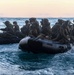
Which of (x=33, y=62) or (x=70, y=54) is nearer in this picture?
(x=33, y=62)

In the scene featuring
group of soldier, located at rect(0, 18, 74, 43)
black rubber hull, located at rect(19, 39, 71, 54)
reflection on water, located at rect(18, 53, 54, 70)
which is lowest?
reflection on water, located at rect(18, 53, 54, 70)

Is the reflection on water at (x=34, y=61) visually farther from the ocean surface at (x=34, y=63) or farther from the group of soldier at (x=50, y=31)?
the group of soldier at (x=50, y=31)

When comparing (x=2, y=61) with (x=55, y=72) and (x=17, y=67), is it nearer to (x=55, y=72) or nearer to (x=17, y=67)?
(x=17, y=67)

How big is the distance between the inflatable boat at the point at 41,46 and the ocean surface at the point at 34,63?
1.42 ft

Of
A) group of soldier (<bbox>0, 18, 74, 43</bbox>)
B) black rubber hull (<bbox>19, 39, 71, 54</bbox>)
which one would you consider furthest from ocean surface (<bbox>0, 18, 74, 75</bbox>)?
group of soldier (<bbox>0, 18, 74, 43</bbox>)

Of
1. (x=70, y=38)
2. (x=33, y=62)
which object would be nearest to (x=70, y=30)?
(x=70, y=38)

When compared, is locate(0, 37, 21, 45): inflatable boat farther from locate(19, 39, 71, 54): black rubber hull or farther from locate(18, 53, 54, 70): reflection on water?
locate(19, 39, 71, 54): black rubber hull

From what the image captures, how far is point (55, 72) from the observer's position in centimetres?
1564

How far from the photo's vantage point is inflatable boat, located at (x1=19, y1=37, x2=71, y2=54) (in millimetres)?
19312

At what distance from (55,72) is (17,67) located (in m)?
2.47

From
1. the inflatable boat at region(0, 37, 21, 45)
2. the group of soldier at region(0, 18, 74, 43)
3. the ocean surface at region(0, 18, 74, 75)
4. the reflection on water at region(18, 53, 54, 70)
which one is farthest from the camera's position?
the inflatable boat at region(0, 37, 21, 45)

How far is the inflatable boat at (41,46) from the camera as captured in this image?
19.3 m

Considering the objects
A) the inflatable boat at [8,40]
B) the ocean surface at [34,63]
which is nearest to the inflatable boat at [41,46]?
the ocean surface at [34,63]

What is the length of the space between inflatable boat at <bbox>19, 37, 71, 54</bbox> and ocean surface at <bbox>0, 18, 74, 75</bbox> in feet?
1.42
